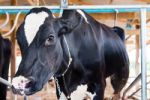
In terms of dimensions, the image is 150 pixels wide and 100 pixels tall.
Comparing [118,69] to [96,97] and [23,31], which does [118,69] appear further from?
[23,31]

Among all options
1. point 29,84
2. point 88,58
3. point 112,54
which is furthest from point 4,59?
point 29,84

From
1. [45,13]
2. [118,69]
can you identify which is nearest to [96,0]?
[118,69]

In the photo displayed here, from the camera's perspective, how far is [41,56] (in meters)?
1.31

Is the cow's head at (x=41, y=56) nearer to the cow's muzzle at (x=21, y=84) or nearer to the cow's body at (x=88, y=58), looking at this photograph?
the cow's muzzle at (x=21, y=84)

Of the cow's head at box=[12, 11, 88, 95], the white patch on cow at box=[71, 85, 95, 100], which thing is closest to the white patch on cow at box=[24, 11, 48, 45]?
the cow's head at box=[12, 11, 88, 95]

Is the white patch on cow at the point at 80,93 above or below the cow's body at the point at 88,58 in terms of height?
below

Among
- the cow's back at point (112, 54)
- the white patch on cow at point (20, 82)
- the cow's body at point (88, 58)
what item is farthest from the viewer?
the cow's back at point (112, 54)

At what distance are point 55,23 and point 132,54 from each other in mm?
8107

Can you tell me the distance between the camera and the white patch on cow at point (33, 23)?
1.33 m

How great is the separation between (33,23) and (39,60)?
16 centimetres

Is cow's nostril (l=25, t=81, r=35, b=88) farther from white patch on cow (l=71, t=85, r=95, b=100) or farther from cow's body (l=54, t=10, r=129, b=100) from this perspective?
white patch on cow (l=71, t=85, r=95, b=100)

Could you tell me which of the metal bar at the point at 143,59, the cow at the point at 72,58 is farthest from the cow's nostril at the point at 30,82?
the metal bar at the point at 143,59

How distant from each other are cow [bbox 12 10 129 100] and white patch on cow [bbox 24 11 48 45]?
1 cm

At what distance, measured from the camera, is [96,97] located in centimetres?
191
